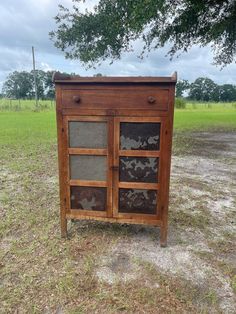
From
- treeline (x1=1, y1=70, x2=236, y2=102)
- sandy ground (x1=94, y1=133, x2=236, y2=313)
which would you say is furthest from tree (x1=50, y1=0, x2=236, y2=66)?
treeline (x1=1, y1=70, x2=236, y2=102)

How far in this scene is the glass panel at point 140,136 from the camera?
2.36m

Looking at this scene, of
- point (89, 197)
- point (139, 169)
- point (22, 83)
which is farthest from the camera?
point (22, 83)

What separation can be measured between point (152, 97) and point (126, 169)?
63 centimetres

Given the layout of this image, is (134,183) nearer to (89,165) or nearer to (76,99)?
(89,165)

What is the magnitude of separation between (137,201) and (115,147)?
504 mm

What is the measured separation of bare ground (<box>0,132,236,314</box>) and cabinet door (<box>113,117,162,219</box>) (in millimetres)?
322

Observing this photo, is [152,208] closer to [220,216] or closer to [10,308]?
[220,216]

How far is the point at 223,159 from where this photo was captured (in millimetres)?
5969

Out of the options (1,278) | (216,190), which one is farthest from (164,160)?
(216,190)

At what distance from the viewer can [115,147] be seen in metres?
2.44

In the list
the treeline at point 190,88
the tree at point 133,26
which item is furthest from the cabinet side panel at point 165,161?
the treeline at point 190,88

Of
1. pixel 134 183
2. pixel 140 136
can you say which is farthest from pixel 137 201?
pixel 140 136

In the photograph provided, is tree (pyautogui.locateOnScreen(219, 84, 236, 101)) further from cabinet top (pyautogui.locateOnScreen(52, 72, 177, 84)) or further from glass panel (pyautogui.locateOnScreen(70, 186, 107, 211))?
glass panel (pyautogui.locateOnScreen(70, 186, 107, 211))

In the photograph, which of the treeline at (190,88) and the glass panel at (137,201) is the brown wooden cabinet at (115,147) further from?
the treeline at (190,88)
